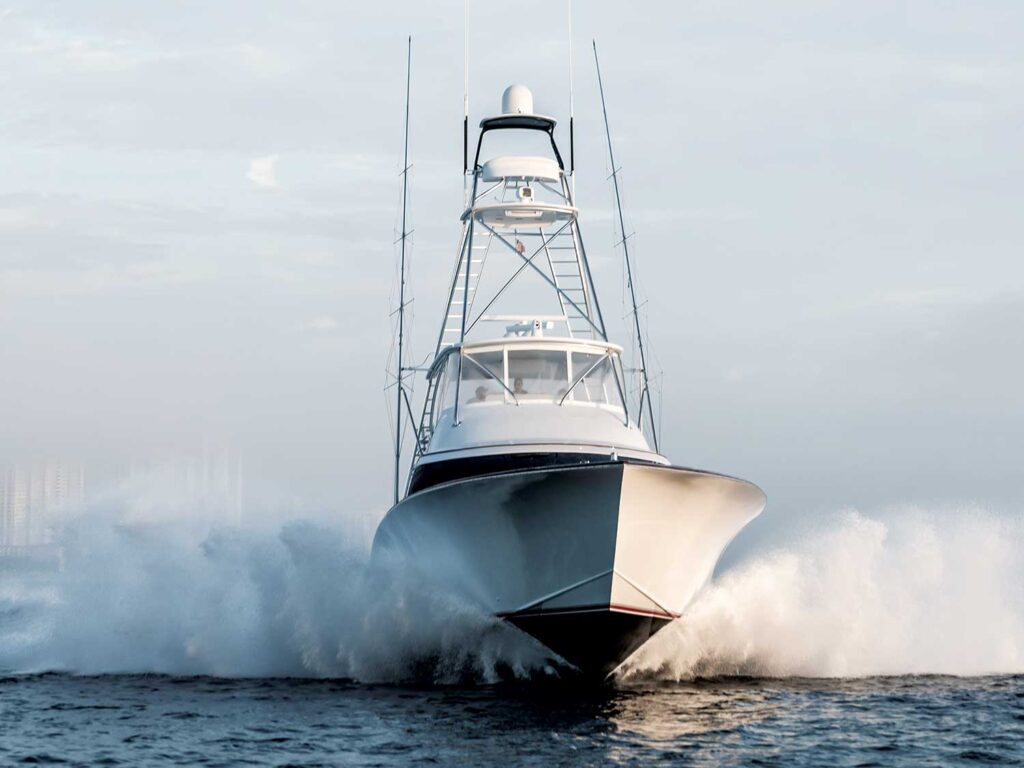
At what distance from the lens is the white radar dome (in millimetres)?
24219

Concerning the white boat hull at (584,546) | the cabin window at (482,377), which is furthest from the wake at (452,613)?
the cabin window at (482,377)

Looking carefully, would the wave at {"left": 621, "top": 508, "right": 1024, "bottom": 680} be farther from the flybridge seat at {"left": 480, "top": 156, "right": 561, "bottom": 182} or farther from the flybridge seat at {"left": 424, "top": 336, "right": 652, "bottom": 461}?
the flybridge seat at {"left": 480, "top": 156, "right": 561, "bottom": 182}

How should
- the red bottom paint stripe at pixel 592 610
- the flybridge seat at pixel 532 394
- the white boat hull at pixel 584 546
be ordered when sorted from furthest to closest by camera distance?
1. the flybridge seat at pixel 532 394
2. the red bottom paint stripe at pixel 592 610
3. the white boat hull at pixel 584 546

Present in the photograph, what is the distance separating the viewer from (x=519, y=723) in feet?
52.8

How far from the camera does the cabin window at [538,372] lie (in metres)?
22.0

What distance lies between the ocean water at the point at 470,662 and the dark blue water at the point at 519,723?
5 cm

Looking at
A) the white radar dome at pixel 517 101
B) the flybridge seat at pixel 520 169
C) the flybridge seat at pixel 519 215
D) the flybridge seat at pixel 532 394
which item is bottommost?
the flybridge seat at pixel 532 394

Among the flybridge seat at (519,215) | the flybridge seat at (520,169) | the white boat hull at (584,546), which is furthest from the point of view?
the flybridge seat at (520,169)

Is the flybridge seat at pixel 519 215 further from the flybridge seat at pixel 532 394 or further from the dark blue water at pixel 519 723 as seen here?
the dark blue water at pixel 519 723

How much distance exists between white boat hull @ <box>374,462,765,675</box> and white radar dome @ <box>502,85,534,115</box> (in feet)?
26.6

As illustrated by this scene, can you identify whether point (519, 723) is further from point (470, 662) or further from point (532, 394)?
point (532, 394)

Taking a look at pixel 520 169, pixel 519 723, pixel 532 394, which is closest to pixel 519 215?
pixel 520 169

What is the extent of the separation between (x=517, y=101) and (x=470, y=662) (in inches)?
390

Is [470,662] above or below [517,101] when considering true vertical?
below
